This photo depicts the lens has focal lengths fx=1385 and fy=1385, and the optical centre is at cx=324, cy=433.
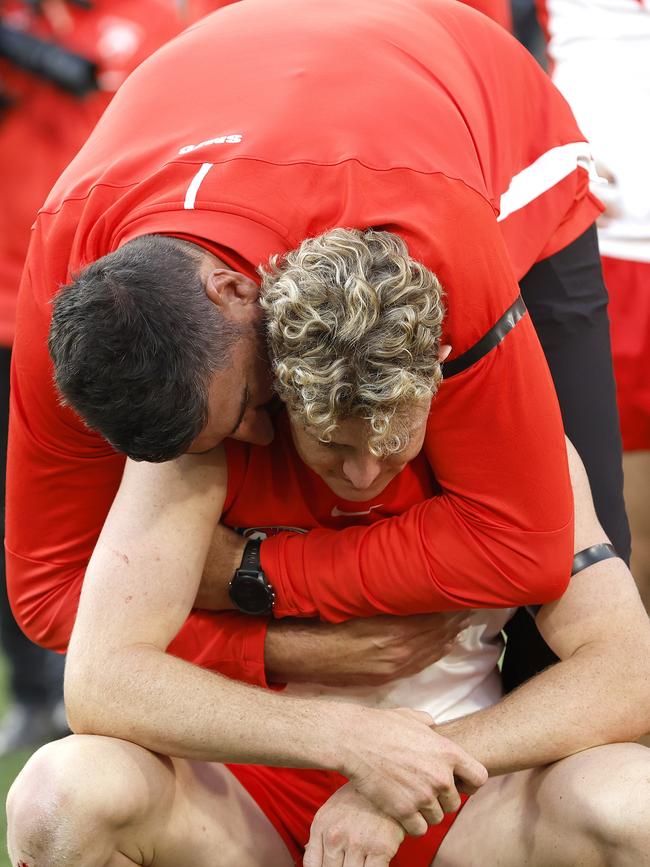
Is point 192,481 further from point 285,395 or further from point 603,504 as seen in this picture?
point 603,504

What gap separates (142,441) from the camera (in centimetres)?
240

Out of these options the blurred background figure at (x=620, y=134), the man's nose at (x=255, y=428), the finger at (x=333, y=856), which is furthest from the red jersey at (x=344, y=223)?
the blurred background figure at (x=620, y=134)

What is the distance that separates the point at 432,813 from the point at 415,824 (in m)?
0.04

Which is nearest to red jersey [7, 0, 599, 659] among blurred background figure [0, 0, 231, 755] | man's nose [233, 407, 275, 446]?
man's nose [233, 407, 275, 446]

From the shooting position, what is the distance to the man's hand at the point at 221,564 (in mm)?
2883

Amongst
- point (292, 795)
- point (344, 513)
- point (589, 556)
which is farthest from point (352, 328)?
point (292, 795)

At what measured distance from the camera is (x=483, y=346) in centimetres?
255

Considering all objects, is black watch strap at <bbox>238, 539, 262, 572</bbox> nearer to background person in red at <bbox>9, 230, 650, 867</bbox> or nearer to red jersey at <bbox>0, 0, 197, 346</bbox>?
background person in red at <bbox>9, 230, 650, 867</bbox>

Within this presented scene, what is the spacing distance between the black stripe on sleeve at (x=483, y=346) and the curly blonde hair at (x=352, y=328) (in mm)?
124

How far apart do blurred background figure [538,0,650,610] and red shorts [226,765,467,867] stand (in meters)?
1.55

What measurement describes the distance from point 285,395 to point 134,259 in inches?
14.0

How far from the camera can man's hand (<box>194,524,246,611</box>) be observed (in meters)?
2.88

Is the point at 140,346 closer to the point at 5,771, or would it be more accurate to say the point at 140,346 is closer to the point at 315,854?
the point at 315,854

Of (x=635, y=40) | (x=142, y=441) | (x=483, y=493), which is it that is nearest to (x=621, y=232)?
(x=635, y=40)
